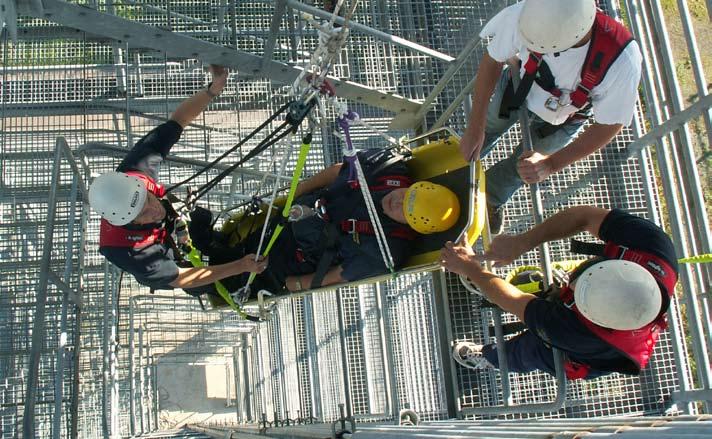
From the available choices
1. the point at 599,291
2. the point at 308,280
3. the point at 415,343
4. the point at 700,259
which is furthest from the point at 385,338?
the point at 599,291

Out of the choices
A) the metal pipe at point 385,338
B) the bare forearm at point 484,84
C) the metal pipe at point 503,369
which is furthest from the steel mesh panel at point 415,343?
the bare forearm at point 484,84

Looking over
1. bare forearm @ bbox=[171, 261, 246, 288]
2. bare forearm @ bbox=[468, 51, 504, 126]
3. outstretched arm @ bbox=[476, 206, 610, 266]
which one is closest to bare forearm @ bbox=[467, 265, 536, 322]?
outstretched arm @ bbox=[476, 206, 610, 266]

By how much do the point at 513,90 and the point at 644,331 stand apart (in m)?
1.35

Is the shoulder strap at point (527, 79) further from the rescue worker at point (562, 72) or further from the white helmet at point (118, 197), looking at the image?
A: the white helmet at point (118, 197)

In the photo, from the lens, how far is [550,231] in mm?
3455

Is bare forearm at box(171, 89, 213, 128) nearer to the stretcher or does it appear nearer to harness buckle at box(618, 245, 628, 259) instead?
the stretcher

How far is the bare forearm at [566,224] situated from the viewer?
3440 mm

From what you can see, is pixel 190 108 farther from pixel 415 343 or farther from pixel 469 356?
pixel 415 343

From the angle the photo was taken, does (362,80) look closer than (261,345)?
Yes

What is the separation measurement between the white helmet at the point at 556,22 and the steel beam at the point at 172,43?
6.84 ft

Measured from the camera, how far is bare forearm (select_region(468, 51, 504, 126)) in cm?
349

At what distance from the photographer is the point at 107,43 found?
735cm

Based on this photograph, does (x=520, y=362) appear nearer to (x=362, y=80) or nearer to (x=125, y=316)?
(x=362, y=80)

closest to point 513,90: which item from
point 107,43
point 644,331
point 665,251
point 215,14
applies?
point 665,251
